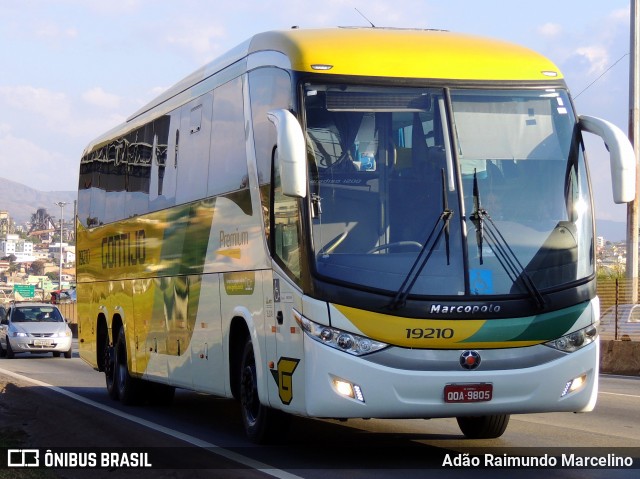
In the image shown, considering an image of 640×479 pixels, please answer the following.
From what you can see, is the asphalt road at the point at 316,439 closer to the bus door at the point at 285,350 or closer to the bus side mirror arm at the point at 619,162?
the bus door at the point at 285,350

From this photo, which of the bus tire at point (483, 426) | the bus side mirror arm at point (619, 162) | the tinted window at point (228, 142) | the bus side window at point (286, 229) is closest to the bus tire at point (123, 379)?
the tinted window at point (228, 142)

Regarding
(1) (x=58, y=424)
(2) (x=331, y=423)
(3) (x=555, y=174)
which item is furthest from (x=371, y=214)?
(1) (x=58, y=424)

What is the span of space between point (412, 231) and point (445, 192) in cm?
44

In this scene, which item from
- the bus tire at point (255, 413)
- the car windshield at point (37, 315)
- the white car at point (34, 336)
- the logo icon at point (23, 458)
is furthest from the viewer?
the car windshield at point (37, 315)

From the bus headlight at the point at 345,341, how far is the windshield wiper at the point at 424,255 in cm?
34

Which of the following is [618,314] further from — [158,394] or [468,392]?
[468,392]

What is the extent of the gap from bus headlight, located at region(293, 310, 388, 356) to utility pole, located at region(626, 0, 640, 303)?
22114 millimetres

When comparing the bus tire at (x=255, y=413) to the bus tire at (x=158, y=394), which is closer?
the bus tire at (x=255, y=413)

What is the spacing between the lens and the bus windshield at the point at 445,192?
34.6ft

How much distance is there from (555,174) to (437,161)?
1056 mm

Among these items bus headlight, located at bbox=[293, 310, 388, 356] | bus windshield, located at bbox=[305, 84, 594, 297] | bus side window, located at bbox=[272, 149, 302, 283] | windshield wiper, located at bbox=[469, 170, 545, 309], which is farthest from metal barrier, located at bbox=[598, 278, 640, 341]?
bus headlight, located at bbox=[293, 310, 388, 356]

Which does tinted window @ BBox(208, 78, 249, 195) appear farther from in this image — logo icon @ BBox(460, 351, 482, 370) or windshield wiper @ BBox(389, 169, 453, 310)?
logo icon @ BBox(460, 351, 482, 370)

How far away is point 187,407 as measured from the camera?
1789 centimetres

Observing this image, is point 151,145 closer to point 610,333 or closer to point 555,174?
point 555,174
